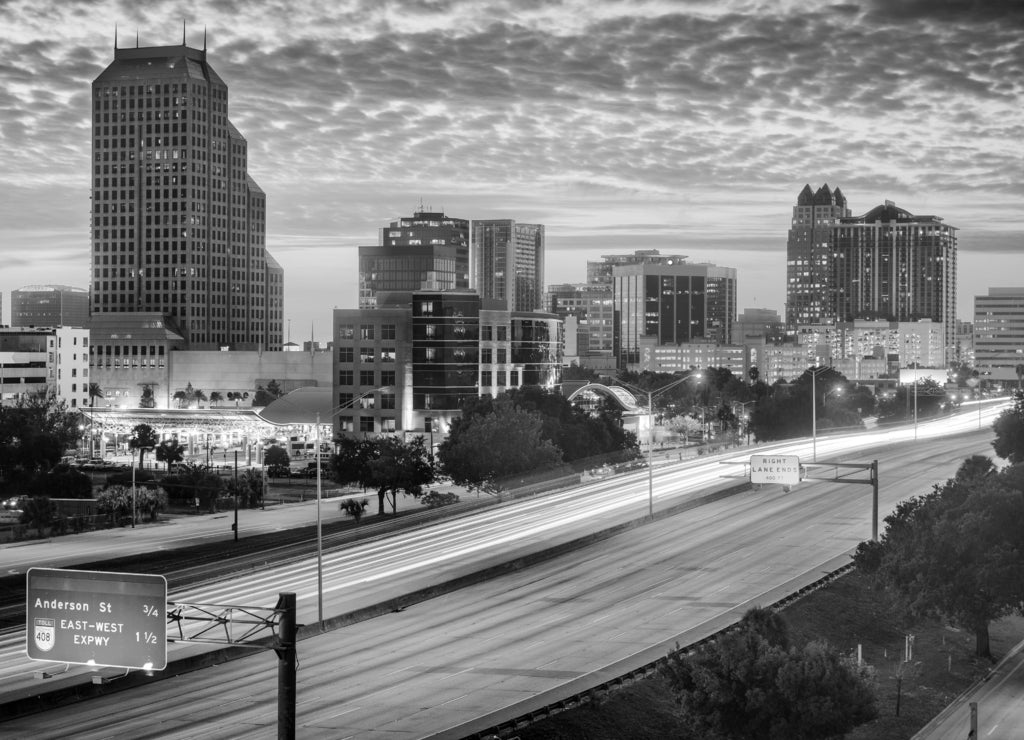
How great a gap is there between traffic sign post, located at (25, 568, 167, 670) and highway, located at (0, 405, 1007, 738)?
9258mm

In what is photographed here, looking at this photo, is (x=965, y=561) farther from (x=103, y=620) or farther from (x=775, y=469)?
(x=103, y=620)

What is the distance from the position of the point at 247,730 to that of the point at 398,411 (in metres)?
105

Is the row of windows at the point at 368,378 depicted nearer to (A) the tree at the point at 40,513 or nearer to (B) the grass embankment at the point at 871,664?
(A) the tree at the point at 40,513

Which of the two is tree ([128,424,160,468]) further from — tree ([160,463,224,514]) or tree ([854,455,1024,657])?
tree ([854,455,1024,657])

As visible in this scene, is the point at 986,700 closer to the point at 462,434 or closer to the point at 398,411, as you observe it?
the point at 462,434

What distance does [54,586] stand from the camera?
1193 inches

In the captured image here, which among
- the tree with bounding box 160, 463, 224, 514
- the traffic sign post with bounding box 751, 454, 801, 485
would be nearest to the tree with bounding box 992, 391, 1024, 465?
the traffic sign post with bounding box 751, 454, 801, 485

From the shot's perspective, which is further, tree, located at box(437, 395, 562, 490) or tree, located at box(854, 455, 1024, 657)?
tree, located at box(437, 395, 562, 490)

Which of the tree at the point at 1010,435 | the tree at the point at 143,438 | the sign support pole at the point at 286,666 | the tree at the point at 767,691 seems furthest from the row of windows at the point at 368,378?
the sign support pole at the point at 286,666

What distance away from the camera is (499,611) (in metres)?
57.4

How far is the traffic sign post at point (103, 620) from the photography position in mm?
29641

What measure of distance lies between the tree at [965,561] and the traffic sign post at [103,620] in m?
34.6

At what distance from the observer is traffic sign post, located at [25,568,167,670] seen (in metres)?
29.6

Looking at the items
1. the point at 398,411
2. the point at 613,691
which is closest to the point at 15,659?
the point at 613,691
